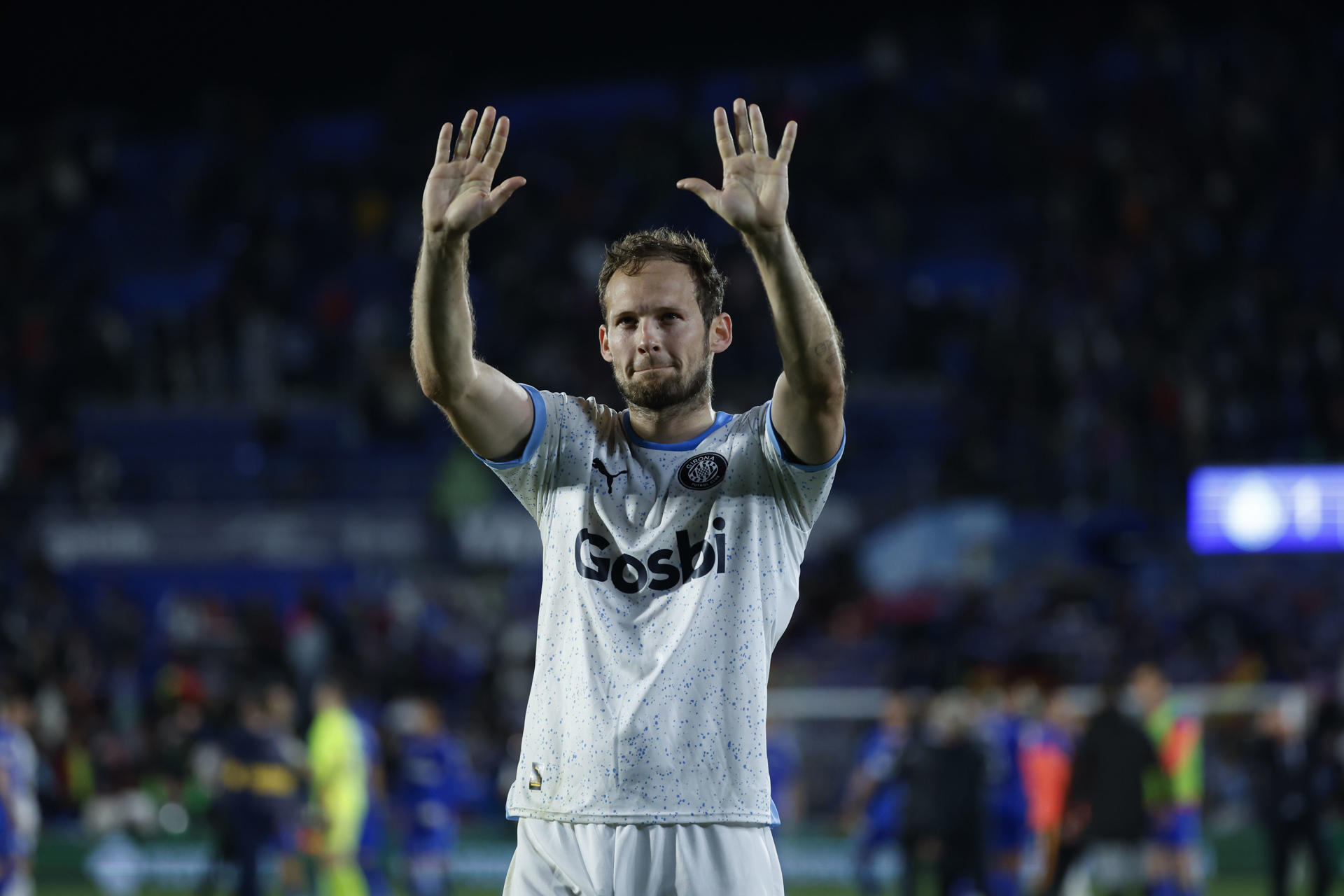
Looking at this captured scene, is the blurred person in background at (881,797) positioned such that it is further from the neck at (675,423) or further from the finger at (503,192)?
the finger at (503,192)

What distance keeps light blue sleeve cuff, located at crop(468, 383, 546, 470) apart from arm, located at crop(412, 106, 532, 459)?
0.07 ft

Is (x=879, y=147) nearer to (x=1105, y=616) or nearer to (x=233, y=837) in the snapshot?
(x=1105, y=616)

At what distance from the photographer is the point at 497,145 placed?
3.86 meters

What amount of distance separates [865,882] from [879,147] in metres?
12.4

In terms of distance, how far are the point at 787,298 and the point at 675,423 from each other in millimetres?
504

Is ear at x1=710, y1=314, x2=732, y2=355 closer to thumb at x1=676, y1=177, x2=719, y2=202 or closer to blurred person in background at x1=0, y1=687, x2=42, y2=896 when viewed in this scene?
thumb at x1=676, y1=177, x2=719, y2=202

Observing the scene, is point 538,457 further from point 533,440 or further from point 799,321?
point 799,321

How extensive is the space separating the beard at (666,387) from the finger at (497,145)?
1.83ft

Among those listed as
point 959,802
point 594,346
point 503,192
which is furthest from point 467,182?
point 594,346

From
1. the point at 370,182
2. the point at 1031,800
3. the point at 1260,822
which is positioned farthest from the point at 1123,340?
the point at 370,182

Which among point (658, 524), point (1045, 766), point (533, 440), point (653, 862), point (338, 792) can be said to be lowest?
point (1045, 766)

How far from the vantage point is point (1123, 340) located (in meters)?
20.7

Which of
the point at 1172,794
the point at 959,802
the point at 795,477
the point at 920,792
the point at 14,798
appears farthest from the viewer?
the point at 1172,794

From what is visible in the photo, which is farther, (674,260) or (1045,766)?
(1045,766)
